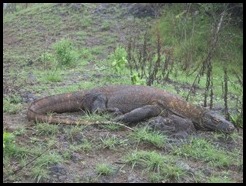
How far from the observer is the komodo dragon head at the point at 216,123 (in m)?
6.43

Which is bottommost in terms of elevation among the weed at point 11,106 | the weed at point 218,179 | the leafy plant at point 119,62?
the weed at point 218,179

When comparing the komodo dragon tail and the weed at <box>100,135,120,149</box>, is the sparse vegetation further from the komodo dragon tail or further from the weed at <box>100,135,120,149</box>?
the komodo dragon tail

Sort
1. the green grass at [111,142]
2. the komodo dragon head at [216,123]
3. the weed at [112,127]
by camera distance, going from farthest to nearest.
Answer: the komodo dragon head at [216,123]
the weed at [112,127]
the green grass at [111,142]

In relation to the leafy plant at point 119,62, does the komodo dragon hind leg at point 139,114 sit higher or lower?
lower

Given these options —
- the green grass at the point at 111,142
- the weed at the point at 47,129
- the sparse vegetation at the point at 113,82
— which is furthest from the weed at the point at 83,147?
the weed at the point at 47,129

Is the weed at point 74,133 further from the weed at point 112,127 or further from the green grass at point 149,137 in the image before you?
the green grass at point 149,137

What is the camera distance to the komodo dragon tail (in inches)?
247

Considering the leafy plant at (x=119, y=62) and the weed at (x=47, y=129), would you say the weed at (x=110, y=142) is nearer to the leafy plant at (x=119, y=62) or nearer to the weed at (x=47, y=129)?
the weed at (x=47, y=129)

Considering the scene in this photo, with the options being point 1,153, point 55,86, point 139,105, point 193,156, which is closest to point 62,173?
point 1,153

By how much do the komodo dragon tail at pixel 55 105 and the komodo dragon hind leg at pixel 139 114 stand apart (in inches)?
26.1

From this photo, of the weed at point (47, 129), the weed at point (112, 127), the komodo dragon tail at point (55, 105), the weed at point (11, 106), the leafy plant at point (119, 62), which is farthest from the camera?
the leafy plant at point (119, 62)

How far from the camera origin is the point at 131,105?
6828 mm

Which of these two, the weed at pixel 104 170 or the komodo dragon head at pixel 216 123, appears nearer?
the weed at pixel 104 170

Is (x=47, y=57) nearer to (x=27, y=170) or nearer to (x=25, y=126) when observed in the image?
(x=25, y=126)
